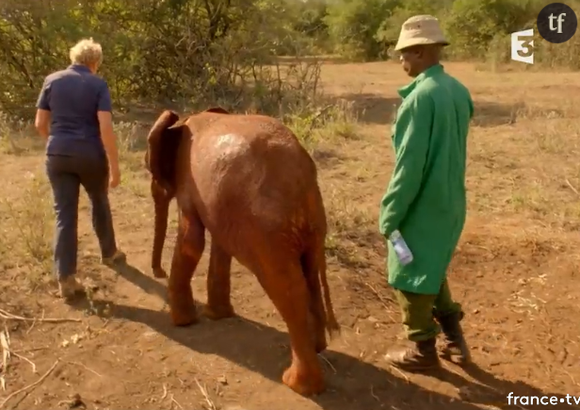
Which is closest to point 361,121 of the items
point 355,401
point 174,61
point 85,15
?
point 174,61

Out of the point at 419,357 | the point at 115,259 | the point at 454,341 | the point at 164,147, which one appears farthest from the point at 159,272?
the point at 454,341

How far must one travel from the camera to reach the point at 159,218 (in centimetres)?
447

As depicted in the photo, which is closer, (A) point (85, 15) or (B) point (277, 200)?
(B) point (277, 200)

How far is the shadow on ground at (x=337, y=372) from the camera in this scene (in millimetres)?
3594

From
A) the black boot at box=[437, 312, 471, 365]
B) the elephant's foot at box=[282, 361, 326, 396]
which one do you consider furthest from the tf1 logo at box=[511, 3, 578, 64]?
the elephant's foot at box=[282, 361, 326, 396]

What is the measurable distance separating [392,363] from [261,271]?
3.66 ft

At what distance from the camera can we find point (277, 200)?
3.32 meters

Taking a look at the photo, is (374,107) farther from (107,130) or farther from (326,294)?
(326,294)

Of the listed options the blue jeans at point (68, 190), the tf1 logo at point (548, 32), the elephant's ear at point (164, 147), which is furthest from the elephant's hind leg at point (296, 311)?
the tf1 logo at point (548, 32)

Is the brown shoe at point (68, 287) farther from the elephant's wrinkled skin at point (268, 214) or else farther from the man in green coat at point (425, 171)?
the man in green coat at point (425, 171)

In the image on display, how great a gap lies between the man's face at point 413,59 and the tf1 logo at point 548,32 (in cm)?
1730

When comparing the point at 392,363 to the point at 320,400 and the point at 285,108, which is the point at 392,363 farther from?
the point at 285,108

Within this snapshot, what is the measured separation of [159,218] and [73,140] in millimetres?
796

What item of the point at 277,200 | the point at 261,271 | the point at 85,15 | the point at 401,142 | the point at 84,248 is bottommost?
the point at 84,248
